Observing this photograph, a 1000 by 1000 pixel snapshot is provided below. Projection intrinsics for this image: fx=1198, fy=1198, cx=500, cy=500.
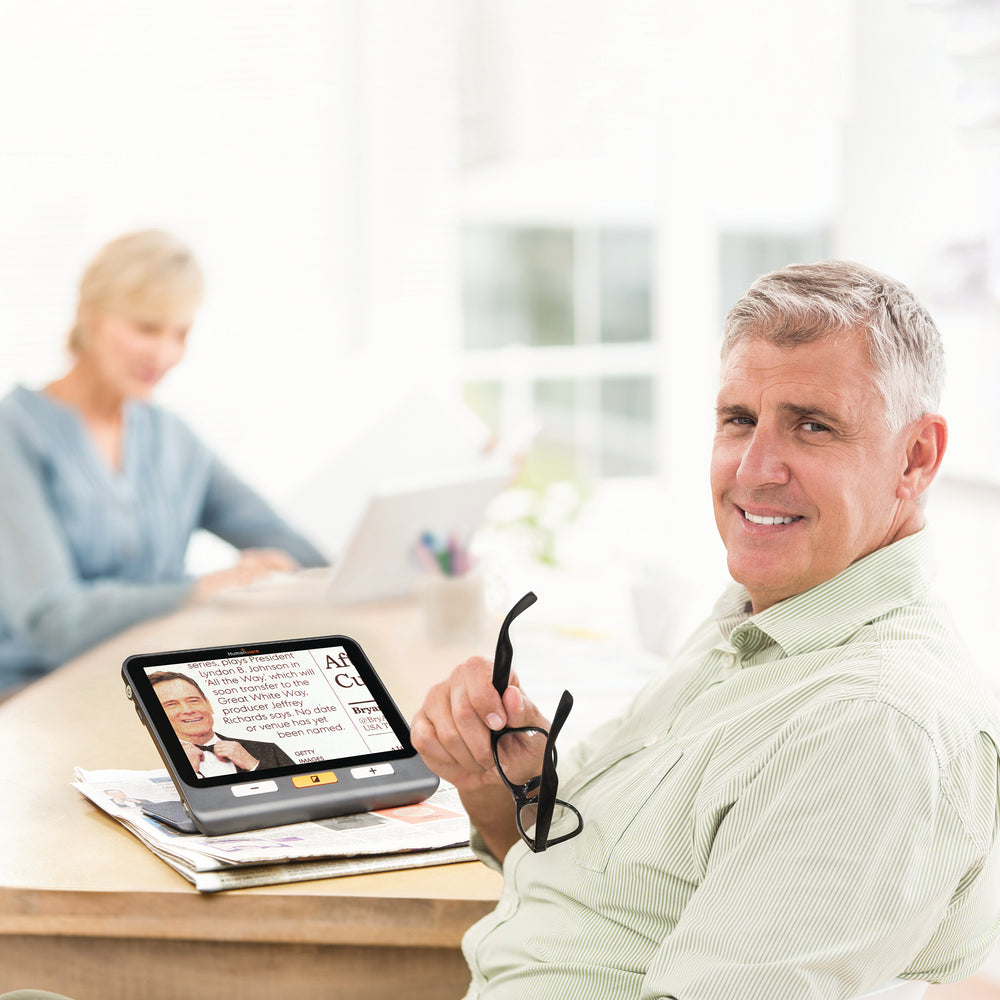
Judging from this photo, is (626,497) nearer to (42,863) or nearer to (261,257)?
(261,257)

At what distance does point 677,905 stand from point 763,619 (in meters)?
0.27

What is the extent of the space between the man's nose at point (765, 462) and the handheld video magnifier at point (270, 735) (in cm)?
51

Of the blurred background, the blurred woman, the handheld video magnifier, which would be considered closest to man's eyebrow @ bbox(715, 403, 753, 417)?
the handheld video magnifier

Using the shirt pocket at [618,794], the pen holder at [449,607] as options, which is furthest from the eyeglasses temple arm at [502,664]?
the pen holder at [449,607]

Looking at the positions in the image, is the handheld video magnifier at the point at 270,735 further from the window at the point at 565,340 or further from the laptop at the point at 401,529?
the window at the point at 565,340

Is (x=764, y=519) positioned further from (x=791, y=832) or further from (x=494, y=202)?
(x=494, y=202)

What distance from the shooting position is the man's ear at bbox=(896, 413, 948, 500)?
107cm

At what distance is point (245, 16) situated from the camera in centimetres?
413

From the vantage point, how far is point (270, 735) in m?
1.29

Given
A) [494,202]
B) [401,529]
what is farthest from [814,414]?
[494,202]

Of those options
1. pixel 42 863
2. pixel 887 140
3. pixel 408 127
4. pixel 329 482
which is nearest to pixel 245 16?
Result: pixel 408 127

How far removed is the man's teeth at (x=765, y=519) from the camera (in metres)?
1.08

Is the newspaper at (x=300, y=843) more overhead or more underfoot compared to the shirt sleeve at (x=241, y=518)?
more overhead

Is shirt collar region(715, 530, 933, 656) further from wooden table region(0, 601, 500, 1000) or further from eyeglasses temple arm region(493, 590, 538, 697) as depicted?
wooden table region(0, 601, 500, 1000)
